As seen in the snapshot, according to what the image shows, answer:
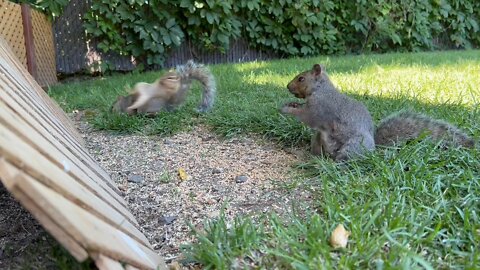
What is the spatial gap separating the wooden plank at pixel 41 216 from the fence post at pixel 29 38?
6580 mm

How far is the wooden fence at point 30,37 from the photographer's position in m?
6.86

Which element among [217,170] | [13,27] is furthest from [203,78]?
[13,27]

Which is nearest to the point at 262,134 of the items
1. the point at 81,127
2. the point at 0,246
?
the point at 81,127

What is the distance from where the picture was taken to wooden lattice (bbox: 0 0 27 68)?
266 inches

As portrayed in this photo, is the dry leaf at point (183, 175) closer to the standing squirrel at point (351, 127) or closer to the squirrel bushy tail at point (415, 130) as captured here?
the standing squirrel at point (351, 127)

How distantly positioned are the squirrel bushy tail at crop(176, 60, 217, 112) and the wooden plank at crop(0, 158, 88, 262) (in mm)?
2959

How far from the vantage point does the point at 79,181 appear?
1650mm

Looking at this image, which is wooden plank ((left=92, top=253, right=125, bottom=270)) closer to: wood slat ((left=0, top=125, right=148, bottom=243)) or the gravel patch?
wood slat ((left=0, top=125, right=148, bottom=243))

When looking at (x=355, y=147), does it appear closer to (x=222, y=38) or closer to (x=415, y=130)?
(x=415, y=130)

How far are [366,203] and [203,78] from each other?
88.3 inches

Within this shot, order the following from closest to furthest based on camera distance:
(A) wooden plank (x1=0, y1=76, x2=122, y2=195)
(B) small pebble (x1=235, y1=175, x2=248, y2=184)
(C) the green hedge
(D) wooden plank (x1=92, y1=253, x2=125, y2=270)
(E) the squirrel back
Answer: (D) wooden plank (x1=92, y1=253, x2=125, y2=270)
(A) wooden plank (x1=0, y1=76, x2=122, y2=195)
(B) small pebble (x1=235, y1=175, x2=248, y2=184)
(E) the squirrel back
(C) the green hedge

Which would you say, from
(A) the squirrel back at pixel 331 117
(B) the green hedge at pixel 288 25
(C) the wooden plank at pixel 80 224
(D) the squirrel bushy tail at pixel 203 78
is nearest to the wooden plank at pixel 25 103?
(C) the wooden plank at pixel 80 224

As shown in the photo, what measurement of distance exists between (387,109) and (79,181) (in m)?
2.85

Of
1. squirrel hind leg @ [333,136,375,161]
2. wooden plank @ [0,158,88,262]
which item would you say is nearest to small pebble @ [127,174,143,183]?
squirrel hind leg @ [333,136,375,161]
